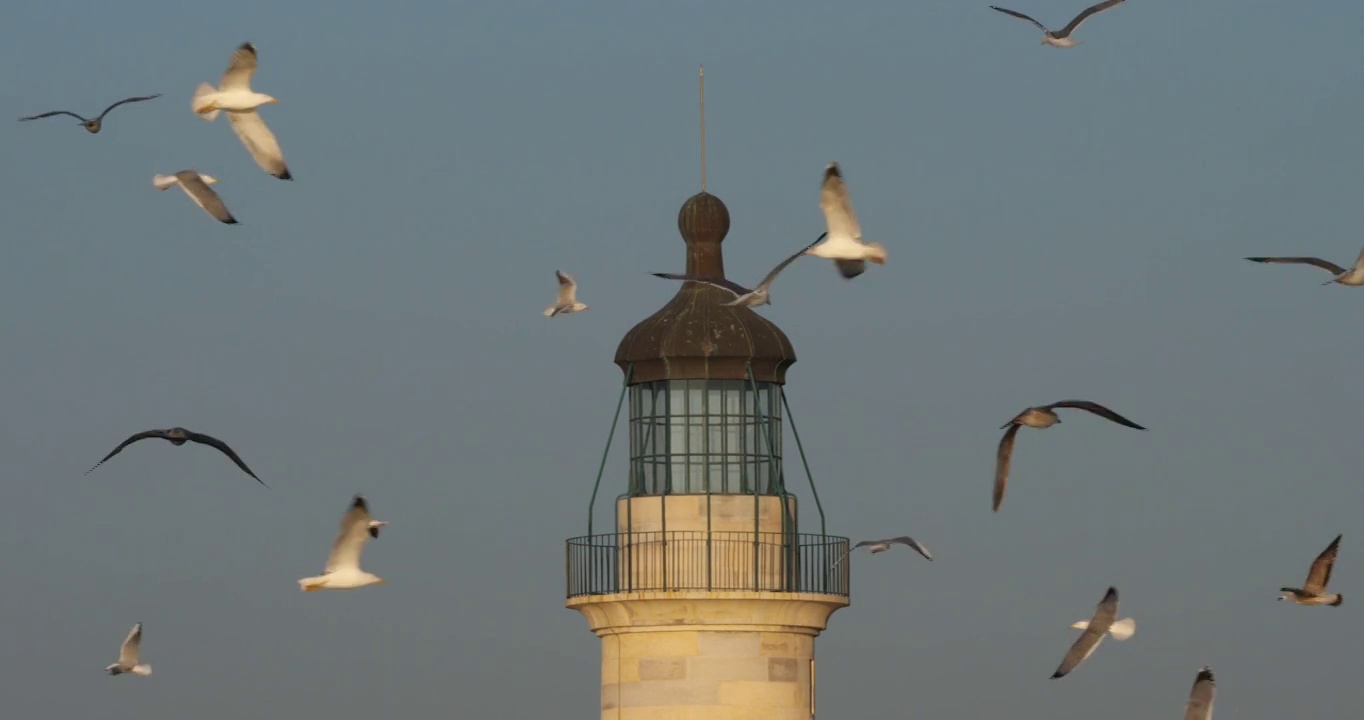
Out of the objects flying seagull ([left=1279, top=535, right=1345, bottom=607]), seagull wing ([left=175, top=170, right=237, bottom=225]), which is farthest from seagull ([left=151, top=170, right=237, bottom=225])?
flying seagull ([left=1279, top=535, right=1345, bottom=607])

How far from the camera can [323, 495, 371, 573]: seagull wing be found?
57.9 metres

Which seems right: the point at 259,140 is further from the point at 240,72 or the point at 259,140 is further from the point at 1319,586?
the point at 1319,586

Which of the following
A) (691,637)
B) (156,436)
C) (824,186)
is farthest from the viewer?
(691,637)

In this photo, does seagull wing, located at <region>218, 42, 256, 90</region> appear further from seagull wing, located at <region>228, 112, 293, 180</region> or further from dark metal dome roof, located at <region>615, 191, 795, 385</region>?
dark metal dome roof, located at <region>615, 191, 795, 385</region>

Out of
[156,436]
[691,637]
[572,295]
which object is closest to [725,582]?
[691,637]

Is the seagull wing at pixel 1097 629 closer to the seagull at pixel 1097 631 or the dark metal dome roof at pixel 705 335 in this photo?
the seagull at pixel 1097 631

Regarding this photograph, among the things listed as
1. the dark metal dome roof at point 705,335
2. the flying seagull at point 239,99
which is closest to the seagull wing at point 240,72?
the flying seagull at point 239,99

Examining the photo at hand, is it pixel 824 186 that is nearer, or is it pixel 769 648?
pixel 824 186

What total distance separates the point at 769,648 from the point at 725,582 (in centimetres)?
126

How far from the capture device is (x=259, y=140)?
5919 centimetres

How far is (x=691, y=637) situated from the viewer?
69000 mm

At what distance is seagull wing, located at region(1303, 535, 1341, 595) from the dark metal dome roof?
10.4m

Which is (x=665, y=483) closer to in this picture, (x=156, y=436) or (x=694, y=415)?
(x=694, y=415)

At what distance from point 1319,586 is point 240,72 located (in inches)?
713
